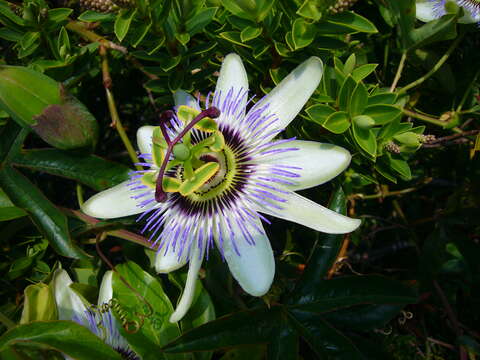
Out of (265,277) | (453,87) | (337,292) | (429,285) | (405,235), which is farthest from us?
(405,235)

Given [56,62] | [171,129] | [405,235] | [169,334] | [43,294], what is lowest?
[405,235]

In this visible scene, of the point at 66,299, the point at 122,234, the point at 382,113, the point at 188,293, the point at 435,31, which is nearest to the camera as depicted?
the point at 188,293

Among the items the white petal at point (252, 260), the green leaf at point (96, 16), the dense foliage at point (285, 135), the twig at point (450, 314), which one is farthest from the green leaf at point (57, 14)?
the twig at point (450, 314)

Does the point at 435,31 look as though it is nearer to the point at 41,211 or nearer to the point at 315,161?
the point at 315,161

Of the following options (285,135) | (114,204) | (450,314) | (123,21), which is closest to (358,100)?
(285,135)

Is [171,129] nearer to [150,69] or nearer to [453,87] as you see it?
[150,69]

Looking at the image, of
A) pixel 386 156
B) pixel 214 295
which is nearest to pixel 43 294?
pixel 214 295
